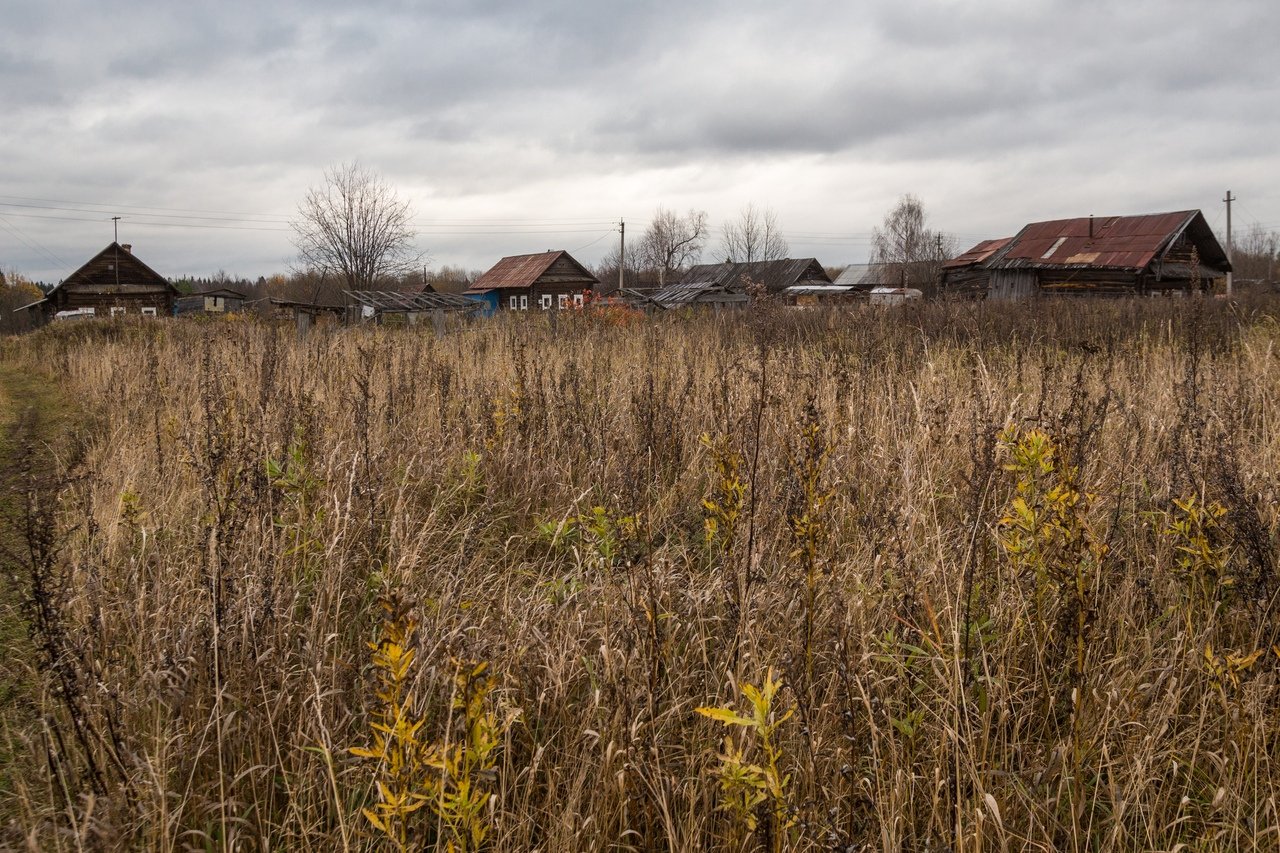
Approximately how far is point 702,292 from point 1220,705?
41.6 m

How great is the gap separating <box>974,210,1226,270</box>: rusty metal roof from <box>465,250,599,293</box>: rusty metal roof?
26379mm

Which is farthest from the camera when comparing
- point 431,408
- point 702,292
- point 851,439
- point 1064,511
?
point 702,292

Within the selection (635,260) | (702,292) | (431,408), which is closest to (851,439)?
(431,408)

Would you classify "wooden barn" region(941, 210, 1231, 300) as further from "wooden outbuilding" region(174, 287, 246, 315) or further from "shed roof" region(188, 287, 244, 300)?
"wooden outbuilding" region(174, 287, 246, 315)

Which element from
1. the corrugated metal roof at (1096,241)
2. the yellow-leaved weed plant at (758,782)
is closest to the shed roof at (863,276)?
the corrugated metal roof at (1096,241)

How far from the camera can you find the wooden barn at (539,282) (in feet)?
160

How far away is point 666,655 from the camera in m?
2.18

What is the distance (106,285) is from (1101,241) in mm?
46914

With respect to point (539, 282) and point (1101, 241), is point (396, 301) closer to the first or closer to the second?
point (539, 282)

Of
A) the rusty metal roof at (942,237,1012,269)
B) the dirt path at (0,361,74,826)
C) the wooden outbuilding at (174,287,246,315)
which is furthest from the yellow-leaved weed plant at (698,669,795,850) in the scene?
the wooden outbuilding at (174,287,246,315)

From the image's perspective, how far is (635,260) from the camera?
8731cm

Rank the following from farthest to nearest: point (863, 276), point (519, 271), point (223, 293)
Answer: point (863, 276), point (223, 293), point (519, 271)

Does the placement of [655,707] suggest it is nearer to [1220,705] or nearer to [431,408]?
[1220,705]

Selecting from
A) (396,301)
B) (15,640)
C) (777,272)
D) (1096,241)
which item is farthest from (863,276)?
(15,640)
